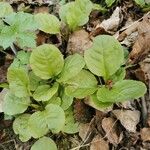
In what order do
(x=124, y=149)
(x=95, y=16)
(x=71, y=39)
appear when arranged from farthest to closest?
(x=95, y=16), (x=71, y=39), (x=124, y=149)

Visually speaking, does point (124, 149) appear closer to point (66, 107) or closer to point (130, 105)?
point (130, 105)

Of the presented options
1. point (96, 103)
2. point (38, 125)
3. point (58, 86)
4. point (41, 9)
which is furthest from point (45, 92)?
point (41, 9)

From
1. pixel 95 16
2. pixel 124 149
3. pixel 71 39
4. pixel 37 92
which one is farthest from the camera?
pixel 95 16

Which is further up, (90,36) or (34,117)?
(90,36)

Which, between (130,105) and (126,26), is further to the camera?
(126,26)

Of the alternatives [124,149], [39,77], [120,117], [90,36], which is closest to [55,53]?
[39,77]

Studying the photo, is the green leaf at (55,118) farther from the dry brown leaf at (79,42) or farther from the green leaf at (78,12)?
the green leaf at (78,12)
